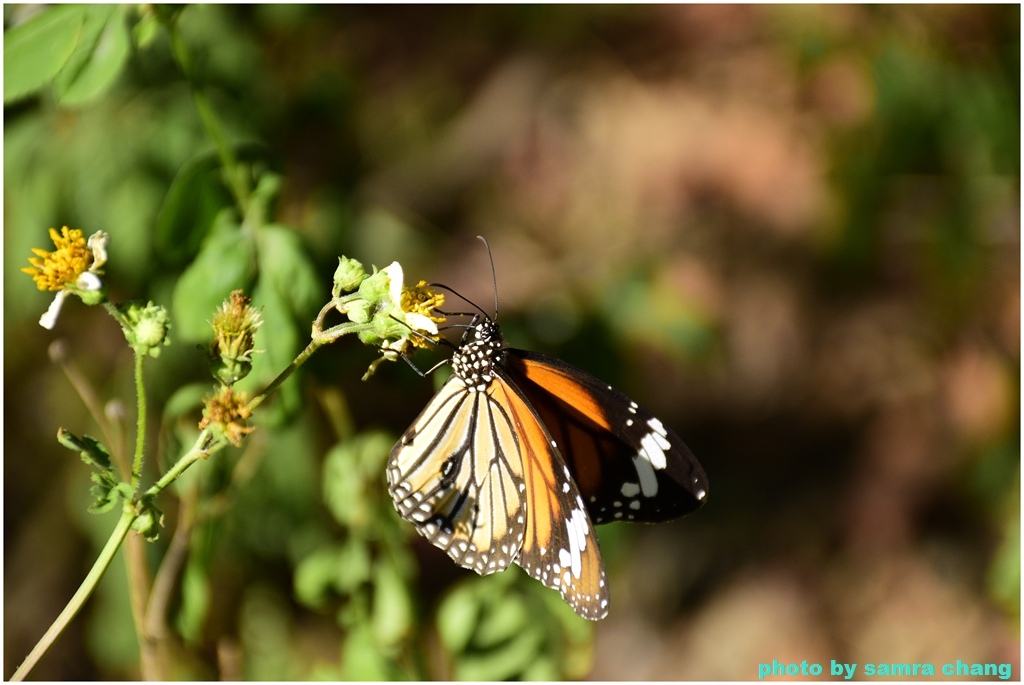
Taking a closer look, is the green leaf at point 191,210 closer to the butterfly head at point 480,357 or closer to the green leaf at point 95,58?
the green leaf at point 95,58

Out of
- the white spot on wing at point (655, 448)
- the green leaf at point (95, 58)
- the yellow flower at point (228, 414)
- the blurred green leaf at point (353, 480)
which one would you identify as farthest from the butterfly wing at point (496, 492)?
the green leaf at point (95, 58)

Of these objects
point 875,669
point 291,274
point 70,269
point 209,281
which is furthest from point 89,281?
point 875,669

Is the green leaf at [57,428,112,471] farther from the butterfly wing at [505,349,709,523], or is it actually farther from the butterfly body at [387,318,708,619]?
the butterfly wing at [505,349,709,523]

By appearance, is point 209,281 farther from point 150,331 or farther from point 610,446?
point 610,446

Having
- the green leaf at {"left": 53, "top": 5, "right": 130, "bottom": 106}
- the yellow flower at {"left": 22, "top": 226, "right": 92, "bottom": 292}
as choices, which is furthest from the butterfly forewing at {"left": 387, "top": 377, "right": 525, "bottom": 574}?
the green leaf at {"left": 53, "top": 5, "right": 130, "bottom": 106}

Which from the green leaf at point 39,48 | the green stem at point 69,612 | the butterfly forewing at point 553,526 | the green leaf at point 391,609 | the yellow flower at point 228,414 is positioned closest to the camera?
the green stem at point 69,612

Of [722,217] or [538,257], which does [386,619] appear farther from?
[722,217]

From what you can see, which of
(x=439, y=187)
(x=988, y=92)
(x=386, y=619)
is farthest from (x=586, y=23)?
(x=386, y=619)
